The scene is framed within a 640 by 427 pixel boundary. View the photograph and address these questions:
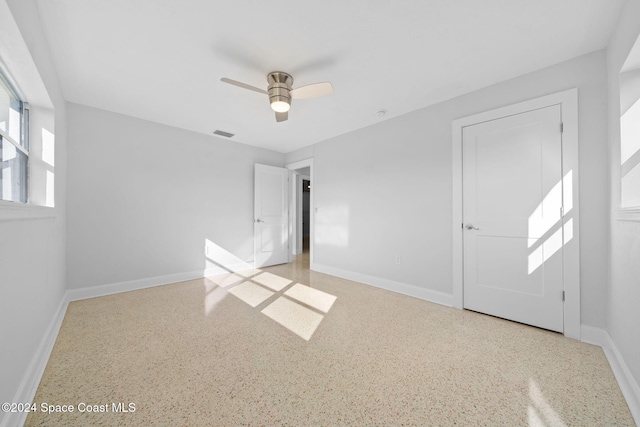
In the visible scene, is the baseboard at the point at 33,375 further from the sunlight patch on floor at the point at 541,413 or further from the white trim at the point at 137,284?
the sunlight patch on floor at the point at 541,413

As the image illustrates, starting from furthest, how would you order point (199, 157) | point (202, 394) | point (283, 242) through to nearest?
point (283, 242)
point (199, 157)
point (202, 394)

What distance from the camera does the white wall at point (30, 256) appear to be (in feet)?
3.84

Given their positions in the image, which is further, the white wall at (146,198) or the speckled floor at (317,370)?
the white wall at (146,198)

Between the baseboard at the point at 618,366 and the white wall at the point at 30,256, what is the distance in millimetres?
3114

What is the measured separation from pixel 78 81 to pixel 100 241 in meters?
1.90

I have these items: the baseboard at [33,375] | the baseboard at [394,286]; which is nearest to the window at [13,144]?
the baseboard at [33,375]

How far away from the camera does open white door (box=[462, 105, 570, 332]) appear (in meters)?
2.24

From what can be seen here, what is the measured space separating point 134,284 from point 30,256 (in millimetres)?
2181

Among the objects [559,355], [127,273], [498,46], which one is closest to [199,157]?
[127,273]

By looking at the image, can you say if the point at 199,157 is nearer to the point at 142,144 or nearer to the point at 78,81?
the point at 142,144

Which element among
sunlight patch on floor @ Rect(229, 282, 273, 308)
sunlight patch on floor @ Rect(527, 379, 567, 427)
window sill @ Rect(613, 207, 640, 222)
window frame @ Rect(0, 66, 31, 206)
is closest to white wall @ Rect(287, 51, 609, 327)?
window sill @ Rect(613, 207, 640, 222)

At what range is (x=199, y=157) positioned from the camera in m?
4.11

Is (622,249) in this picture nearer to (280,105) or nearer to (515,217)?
(515,217)

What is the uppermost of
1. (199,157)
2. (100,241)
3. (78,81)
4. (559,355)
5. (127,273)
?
(78,81)
